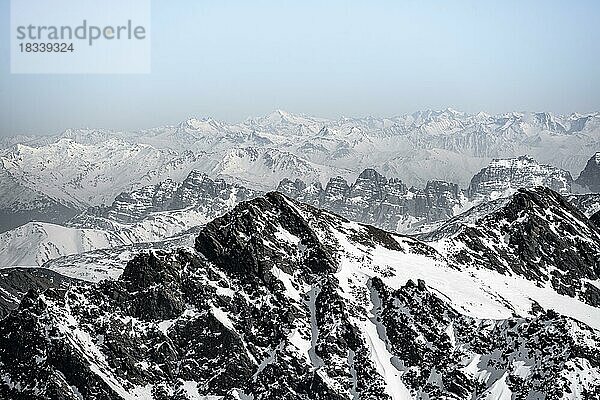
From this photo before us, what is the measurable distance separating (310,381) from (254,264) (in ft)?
121

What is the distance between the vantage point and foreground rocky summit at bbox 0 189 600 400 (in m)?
166

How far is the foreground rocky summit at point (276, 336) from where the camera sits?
16600 centimetres

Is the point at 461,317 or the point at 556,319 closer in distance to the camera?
the point at 556,319

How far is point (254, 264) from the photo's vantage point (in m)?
192

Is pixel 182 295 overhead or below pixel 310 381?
overhead

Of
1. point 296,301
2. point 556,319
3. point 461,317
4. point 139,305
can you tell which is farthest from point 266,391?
point 556,319

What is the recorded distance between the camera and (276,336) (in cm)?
18025

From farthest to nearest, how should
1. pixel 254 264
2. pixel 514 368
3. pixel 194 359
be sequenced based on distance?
1. pixel 254 264
2. pixel 194 359
3. pixel 514 368

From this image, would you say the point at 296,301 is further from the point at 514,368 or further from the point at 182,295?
the point at 514,368

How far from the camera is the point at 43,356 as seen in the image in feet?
552

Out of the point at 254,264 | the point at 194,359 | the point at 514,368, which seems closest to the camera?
the point at 514,368

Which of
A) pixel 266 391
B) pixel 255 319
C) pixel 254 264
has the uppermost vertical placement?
pixel 254 264

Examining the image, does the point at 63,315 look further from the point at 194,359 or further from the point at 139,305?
the point at 194,359

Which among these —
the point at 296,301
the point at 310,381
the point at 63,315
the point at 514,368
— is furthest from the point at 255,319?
the point at 514,368
